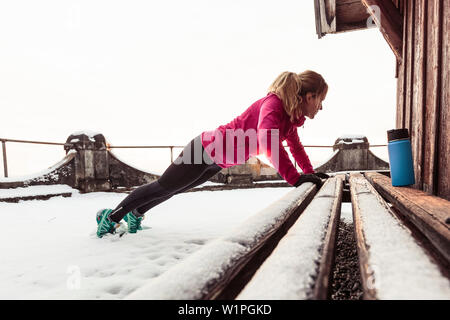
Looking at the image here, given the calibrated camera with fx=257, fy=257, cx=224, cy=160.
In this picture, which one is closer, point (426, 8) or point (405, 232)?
point (405, 232)

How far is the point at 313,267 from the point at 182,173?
173 centimetres

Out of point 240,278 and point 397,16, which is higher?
point 397,16

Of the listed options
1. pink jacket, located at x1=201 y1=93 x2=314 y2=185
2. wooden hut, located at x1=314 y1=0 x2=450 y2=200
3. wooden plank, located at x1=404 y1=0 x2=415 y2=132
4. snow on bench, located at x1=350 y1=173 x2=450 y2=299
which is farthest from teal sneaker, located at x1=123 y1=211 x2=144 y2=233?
wooden plank, located at x1=404 y1=0 x2=415 y2=132

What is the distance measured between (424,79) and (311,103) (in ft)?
3.26

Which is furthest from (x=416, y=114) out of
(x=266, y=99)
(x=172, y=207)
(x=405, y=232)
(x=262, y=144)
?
(x=172, y=207)

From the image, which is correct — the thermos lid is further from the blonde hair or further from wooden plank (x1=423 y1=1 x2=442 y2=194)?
the blonde hair

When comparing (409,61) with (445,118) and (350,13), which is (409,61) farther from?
(350,13)

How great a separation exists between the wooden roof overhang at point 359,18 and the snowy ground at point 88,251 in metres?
3.03

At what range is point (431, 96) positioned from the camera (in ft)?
6.39

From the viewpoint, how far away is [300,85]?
1.90 m

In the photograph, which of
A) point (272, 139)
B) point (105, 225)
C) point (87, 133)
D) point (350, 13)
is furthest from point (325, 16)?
point (87, 133)

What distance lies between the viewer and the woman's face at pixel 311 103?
1.95 m

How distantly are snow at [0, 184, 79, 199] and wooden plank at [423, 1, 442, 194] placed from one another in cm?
686

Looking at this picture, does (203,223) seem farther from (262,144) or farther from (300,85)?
(300,85)
